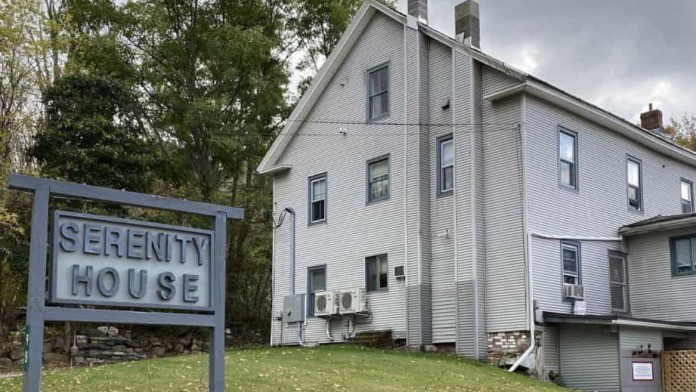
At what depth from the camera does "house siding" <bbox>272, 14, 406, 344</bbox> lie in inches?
844

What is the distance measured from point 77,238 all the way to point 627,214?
58.0 feet

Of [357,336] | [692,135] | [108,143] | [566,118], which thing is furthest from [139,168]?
[692,135]

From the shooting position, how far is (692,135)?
1586 inches

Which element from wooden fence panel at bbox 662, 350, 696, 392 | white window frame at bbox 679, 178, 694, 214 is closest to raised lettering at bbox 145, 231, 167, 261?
wooden fence panel at bbox 662, 350, 696, 392

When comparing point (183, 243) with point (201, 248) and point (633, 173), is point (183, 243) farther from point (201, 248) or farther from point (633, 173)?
point (633, 173)

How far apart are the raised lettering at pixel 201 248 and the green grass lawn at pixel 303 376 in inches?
174

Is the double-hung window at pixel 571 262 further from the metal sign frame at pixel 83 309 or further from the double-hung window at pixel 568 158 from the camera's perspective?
the metal sign frame at pixel 83 309

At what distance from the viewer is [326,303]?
22328 millimetres

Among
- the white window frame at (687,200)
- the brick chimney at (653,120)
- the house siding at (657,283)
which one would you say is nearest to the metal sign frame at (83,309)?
the house siding at (657,283)

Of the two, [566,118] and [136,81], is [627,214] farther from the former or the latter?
[136,81]

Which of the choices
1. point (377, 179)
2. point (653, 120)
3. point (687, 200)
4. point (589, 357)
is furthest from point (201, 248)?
point (653, 120)

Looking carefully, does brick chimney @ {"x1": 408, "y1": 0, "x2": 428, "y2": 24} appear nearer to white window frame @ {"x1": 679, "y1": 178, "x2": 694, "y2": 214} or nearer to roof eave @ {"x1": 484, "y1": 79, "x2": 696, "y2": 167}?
roof eave @ {"x1": 484, "y1": 79, "x2": 696, "y2": 167}

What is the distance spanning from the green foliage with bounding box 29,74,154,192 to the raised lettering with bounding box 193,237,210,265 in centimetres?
1649

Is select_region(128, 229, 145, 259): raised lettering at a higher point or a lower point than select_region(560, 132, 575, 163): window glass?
lower
